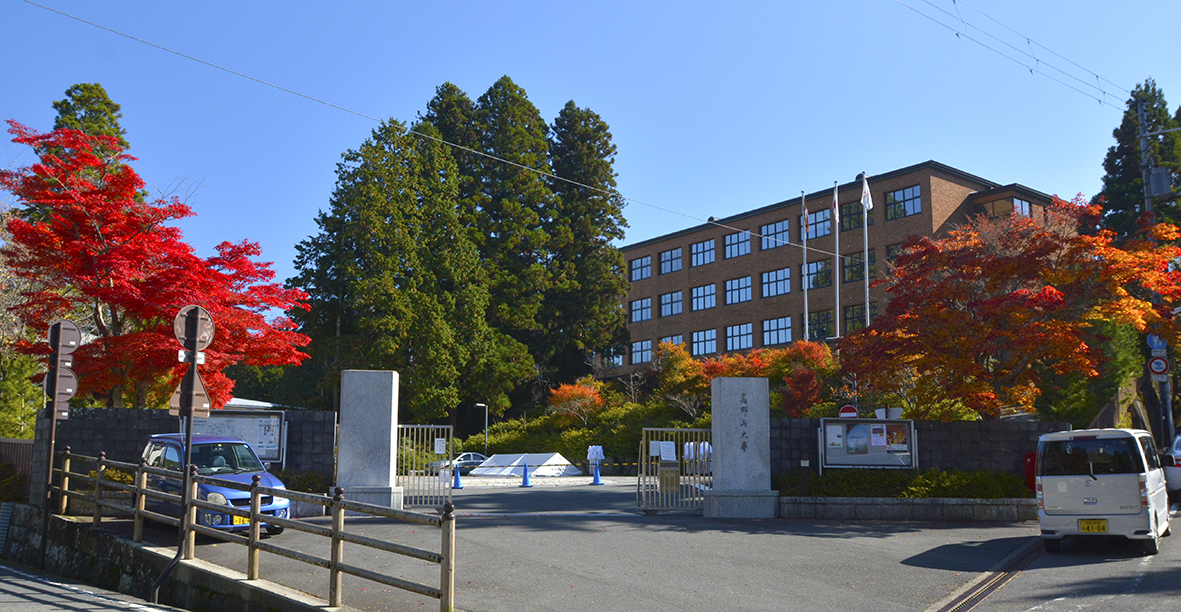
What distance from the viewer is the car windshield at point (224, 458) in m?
13.3

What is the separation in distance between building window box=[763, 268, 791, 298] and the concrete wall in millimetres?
34811

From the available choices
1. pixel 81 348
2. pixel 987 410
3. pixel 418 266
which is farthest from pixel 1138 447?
pixel 418 266

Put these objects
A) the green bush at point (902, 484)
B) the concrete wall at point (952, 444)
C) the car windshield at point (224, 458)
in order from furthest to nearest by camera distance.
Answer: the concrete wall at point (952, 444), the green bush at point (902, 484), the car windshield at point (224, 458)

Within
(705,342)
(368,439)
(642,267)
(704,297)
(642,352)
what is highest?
(642,267)

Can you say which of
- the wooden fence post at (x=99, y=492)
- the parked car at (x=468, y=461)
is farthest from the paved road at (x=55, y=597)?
the parked car at (x=468, y=461)

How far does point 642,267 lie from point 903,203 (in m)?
21.9

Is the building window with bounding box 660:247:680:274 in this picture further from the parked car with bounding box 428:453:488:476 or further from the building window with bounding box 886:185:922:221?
the parked car with bounding box 428:453:488:476

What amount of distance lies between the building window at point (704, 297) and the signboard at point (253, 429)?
43877 millimetres

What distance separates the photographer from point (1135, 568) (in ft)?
35.3

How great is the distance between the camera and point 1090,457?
40.3ft

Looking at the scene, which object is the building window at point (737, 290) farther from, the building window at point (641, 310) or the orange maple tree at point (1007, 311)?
the orange maple tree at point (1007, 311)

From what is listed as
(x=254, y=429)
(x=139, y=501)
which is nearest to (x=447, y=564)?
(x=139, y=501)

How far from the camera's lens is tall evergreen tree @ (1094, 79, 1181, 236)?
41781mm

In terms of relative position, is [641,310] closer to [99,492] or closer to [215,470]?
[215,470]
